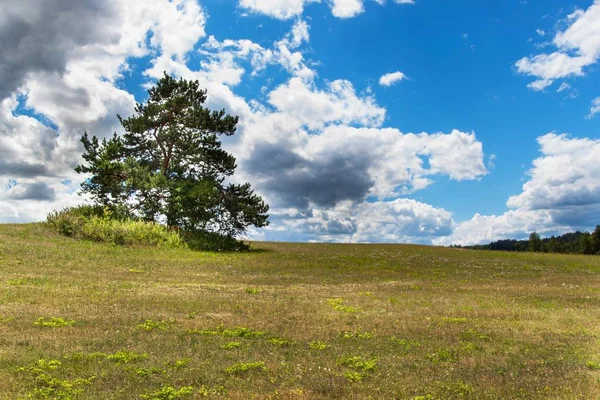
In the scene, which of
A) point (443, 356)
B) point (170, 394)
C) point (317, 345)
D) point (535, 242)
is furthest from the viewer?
point (535, 242)

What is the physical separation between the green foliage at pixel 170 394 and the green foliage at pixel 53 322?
7356mm

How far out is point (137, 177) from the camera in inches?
2111

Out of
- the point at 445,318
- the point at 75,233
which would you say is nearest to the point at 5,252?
the point at 75,233

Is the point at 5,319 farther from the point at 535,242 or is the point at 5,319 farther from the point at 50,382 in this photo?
the point at 535,242

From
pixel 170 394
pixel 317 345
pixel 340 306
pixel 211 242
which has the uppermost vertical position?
pixel 211 242

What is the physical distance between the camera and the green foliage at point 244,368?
11.5 metres

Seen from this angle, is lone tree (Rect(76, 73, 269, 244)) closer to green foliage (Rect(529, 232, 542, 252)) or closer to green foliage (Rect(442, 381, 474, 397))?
green foliage (Rect(442, 381, 474, 397))

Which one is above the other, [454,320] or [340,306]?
[340,306]

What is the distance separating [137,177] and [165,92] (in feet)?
40.1

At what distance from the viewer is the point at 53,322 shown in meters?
15.8

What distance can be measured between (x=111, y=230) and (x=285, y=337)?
37.0 meters

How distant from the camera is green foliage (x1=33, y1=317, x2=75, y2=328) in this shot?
15.5 meters

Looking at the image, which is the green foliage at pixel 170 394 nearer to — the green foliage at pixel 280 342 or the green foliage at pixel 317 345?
the green foliage at pixel 280 342

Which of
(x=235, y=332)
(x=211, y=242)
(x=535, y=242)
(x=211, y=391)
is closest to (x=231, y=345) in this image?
(x=235, y=332)
